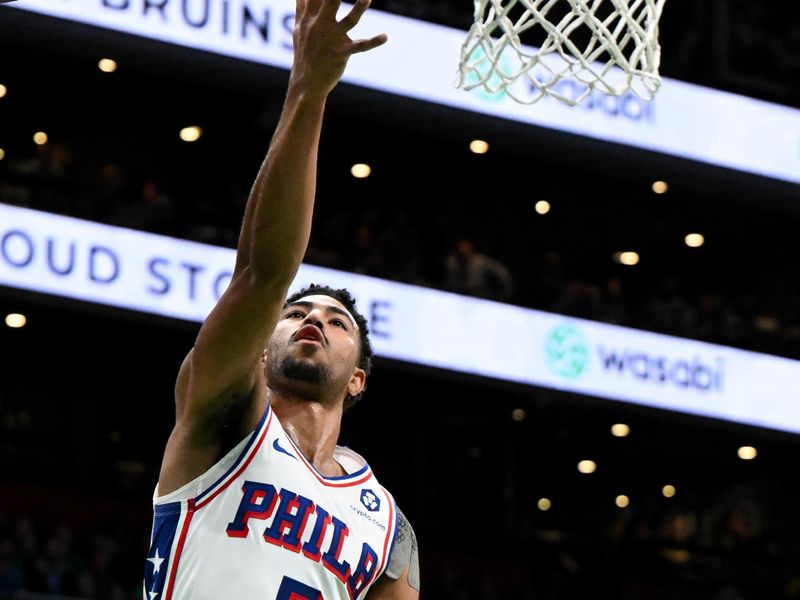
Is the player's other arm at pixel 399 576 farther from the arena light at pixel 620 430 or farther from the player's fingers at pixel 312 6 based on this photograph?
the arena light at pixel 620 430

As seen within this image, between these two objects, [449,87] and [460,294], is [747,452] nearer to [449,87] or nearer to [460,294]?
[460,294]

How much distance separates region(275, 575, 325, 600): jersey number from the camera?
13.0ft

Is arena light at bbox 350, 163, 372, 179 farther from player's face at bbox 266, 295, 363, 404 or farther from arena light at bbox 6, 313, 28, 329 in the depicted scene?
player's face at bbox 266, 295, 363, 404

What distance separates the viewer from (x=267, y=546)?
3984 millimetres

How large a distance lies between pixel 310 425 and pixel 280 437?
0.88 feet

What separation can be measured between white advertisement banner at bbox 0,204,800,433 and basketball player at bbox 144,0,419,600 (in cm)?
960

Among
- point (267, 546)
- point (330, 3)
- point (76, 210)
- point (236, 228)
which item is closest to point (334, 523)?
point (267, 546)

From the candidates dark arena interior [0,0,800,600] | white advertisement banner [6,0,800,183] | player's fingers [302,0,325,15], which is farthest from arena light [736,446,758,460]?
player's fingers [302,0,325,15]

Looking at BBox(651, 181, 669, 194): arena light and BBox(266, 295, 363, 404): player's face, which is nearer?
BBox(266, 295, 363, 404): player's face

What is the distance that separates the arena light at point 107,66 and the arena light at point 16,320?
2.67 meters

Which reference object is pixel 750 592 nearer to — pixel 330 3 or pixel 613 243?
pixel 613 243

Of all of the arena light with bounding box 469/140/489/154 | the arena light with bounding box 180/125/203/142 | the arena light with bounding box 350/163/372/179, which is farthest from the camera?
the arena light with bounding box 350/163/372/179

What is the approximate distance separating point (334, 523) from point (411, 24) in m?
12.3

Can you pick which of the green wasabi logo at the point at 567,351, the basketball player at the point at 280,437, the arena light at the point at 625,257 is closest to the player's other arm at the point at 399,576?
the basketball player at the point at 280,437
